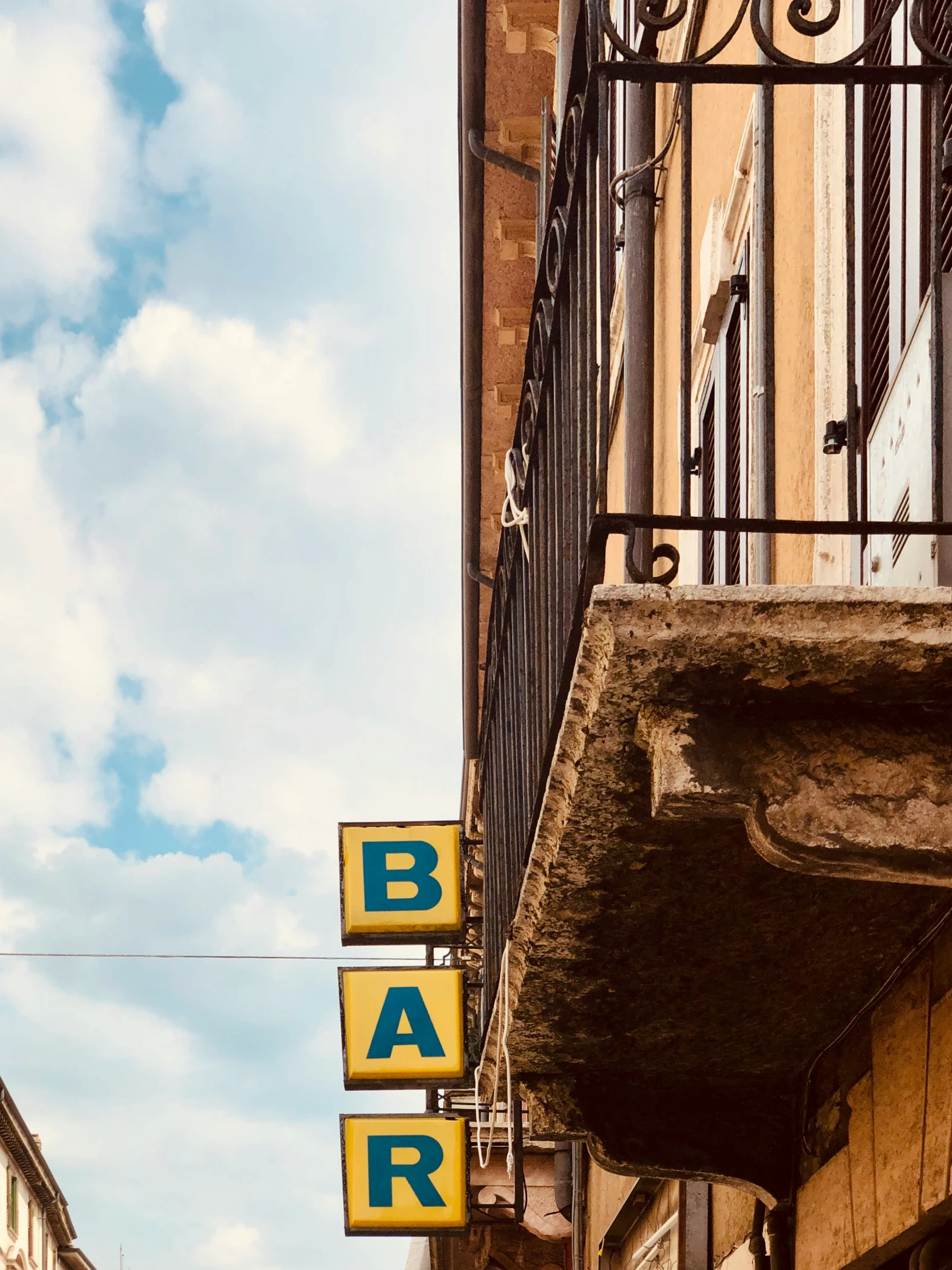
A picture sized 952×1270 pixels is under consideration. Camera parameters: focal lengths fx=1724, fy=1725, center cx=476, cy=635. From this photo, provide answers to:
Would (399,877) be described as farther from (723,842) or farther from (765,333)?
(765,333)

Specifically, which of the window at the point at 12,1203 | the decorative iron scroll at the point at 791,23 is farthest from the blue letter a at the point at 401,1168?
the window at the point at 12,1203

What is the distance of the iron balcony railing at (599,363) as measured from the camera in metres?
2.89

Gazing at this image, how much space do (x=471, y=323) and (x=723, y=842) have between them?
11644 mm

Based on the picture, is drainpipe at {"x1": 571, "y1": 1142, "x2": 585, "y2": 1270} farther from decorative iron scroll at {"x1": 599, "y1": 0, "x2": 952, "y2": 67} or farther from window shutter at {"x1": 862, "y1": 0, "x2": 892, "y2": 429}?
decorative iron scroll at {"x1": 599, "y1": 0, "x2": 952, "y2": 67}

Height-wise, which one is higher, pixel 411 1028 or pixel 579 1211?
pixel 411 1028

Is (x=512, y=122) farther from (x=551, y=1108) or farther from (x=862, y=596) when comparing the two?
(x=862, y=596)

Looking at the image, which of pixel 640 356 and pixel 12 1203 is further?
pixel 12 1203

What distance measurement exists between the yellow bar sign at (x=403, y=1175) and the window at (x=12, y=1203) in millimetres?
31803

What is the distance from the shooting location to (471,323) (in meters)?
14.5

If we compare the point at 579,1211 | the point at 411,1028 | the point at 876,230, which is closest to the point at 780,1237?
the point at 876,230

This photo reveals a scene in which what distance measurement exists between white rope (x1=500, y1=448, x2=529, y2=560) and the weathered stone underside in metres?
1.28

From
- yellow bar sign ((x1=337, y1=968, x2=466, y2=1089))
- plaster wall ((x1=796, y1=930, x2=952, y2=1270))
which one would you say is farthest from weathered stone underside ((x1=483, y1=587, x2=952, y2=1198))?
yellow bar sign ((x1=337, y1=968, x2=466, y2=1089))

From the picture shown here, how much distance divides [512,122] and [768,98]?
34.8 ft

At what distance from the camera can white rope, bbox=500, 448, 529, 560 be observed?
15.7 feet
